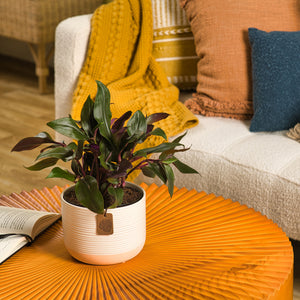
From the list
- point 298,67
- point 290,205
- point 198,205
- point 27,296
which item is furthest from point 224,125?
point 27,296

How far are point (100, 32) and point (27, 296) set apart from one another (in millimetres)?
1107

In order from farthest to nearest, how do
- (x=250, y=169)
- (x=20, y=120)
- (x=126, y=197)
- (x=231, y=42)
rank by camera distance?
(x=20, y=120) < (x=231, y=42) < (x=250, y=169) < (x=126, y=197)

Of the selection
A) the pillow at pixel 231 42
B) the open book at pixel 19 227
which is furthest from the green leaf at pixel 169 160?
the pillow at pixel 231 42

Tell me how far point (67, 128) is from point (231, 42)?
91 centimetres

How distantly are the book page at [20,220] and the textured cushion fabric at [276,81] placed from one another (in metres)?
0.77

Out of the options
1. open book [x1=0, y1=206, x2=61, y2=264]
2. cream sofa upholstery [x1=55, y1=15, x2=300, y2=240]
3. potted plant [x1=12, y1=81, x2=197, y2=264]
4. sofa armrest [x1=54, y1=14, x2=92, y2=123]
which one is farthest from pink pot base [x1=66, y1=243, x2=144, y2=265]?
sofa armrest [x1=54, y1=14, x2=92, y2=123]

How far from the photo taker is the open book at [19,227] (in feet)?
3.20

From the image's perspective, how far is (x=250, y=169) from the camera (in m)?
1.38

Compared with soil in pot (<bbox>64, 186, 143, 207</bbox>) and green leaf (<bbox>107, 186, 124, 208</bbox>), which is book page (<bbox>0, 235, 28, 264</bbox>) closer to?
soil in pot (<bbox>64, 186, 143, 207</bbox>)

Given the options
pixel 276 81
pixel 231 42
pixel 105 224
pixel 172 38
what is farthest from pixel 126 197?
pixel 172 38

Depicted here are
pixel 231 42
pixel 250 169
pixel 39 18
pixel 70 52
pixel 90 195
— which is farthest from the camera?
pixel 39 18

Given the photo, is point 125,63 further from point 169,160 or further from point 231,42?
point 169,160

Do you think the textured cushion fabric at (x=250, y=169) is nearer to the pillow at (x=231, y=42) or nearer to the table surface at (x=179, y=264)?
the pillow at (x=231, y=42)

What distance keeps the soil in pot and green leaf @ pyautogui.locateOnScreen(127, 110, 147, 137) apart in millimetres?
124
